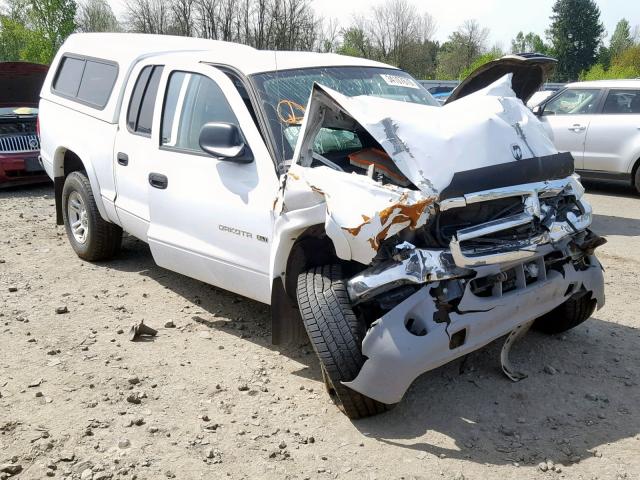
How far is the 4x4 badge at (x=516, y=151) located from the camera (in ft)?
11.5

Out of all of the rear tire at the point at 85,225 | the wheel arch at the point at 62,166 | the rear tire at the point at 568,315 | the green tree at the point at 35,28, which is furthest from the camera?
the green tree at the point at 35,28

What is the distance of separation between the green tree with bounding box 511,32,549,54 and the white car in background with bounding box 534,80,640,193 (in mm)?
54712

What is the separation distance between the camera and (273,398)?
12.3 feet

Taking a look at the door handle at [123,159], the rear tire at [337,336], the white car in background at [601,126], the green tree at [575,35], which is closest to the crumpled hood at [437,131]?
the rear tire at [337,336]

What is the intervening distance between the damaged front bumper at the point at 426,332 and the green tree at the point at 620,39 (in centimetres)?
6406

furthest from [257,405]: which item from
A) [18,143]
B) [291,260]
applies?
[18,143]

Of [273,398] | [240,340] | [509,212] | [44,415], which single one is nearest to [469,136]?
[509,212]

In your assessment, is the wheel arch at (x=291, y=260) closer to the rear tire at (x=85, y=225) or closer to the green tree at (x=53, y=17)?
the rear tire at (x=85, y=225)

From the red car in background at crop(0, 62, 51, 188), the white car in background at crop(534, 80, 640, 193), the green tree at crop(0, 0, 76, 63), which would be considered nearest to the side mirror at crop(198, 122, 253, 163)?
the white car in background at crop(534, 80, 640, 193)

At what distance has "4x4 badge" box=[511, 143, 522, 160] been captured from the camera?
3.52m

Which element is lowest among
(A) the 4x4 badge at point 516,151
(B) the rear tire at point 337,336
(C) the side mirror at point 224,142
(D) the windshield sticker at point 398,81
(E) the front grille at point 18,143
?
(E) the front grille at point 18,143

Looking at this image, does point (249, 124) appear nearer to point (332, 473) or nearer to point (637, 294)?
point (332, 473)

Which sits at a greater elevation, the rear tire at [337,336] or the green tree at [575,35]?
the green tree at [575,35]

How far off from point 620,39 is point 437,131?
239 feet
